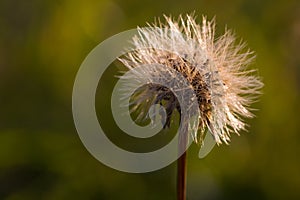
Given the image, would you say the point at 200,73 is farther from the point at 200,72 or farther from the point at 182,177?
the point at 182,177

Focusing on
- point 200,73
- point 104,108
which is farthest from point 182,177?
point 104,108

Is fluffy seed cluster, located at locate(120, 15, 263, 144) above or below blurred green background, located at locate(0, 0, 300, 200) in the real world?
below

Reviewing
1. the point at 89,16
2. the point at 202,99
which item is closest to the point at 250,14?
the point at 89,16

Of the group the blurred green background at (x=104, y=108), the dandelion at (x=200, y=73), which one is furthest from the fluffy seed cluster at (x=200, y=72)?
the blurred green background at (x=104, y=108)

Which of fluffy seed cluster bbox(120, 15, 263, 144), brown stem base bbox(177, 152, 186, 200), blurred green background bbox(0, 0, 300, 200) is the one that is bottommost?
brown stem base bbox(177, 152, 186, 200)

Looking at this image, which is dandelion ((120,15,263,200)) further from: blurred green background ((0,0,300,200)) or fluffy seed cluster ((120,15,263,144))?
blurred green background ((0,0,300,200))

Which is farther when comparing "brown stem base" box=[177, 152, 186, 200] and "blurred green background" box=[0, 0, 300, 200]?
"blurred green background" box=[0, 0, 300, 200]

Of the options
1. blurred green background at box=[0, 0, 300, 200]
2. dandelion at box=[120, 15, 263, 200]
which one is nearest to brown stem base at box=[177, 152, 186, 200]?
dandelion at box=[120, 15, 263, 200]
